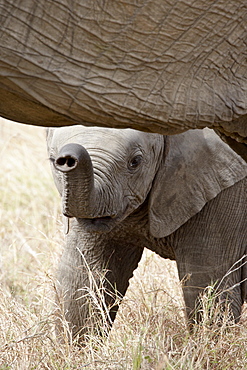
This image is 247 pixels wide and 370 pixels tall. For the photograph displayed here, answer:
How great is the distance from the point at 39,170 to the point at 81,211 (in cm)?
288

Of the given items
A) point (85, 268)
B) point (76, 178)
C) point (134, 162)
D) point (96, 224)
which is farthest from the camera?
point (85, 268)

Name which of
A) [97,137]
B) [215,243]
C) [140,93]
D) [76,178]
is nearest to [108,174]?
[97,137]

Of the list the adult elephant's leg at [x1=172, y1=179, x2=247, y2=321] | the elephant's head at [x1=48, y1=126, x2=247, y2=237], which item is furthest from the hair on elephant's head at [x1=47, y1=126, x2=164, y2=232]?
the adult elephant's leg at [x1=172, y1=179, x2=247, y2=321]

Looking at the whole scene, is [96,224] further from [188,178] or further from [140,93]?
[140,93]

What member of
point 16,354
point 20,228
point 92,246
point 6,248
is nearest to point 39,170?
point 20,228

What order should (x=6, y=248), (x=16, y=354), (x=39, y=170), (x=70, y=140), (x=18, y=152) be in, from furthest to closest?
(x=18, y=152) → (x=39, y=170) → (x=6, y=248) → (x=70, y=140) → (x=16, y=354)

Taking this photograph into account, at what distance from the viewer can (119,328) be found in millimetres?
2494

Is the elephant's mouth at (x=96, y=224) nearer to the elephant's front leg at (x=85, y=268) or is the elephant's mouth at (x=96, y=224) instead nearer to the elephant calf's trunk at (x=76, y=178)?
the elephant calf's trunk at (x=76, y=178)

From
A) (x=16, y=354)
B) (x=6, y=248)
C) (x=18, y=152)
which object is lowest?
(x=16, y=354)

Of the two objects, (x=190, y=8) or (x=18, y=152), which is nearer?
(x=190, y=8)

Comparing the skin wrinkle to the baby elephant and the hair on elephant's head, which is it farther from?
the baby elephant

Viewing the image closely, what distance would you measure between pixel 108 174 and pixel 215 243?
20.0 inches

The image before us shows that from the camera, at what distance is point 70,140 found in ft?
7.77

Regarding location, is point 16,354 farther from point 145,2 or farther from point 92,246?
point 145,2
